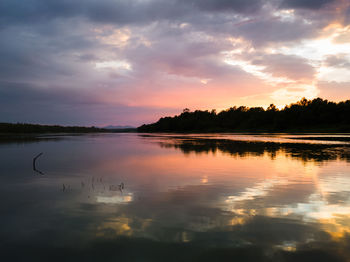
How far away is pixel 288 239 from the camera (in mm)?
7273

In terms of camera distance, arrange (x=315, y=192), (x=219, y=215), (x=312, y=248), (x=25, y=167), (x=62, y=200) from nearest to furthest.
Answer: (x=312, y=248) → (x=219, y=215) → (x=62, y=200) → (x=315, y=192) → (x=25, y=167)

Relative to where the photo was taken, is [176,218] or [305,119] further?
[305,119]

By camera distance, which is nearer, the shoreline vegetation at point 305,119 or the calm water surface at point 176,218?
the calm water surface at point 176,218

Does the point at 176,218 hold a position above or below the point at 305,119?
below

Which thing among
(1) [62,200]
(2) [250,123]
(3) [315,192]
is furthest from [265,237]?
(2) [250,123]

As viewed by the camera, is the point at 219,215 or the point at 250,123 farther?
the point at 250,123

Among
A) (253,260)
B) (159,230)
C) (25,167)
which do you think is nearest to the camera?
(253,260)

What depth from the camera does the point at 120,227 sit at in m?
8.20

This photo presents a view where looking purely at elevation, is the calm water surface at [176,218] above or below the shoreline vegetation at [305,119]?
below

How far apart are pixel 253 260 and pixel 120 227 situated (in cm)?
408

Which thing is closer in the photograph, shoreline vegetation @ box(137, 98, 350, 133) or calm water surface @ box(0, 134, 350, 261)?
calm water surface @ box(0, 134, 350, 261)

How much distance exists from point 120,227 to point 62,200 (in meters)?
4.53

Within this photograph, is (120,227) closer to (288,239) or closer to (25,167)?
(288,239)

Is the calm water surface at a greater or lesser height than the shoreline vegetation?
lesser
